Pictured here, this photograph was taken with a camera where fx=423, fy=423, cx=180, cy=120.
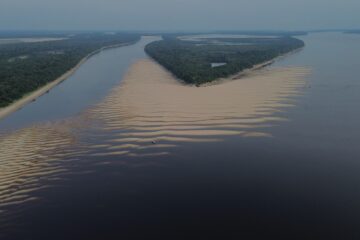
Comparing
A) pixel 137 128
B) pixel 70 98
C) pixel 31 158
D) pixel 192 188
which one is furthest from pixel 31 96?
pixel 192 188

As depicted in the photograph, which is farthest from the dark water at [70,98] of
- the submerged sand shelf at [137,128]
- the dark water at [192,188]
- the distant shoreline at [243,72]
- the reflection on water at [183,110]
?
the distant shoreline at [243,72]

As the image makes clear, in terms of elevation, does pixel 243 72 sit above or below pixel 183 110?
above

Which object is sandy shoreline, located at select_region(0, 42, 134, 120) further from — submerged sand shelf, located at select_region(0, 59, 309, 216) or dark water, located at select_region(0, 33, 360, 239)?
dark water, located at select_region(0, 33, 360, 239)

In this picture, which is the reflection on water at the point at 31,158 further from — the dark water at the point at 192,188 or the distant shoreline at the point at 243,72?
the distant shoreline at the point at 243,72

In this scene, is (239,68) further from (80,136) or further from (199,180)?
(199,180)

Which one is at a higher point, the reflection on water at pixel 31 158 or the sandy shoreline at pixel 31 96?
the sandy shoreline at pixel 31 96

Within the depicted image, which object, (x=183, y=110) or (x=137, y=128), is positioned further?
(x=183, y=110)

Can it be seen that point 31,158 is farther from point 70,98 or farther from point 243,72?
point 243,72
